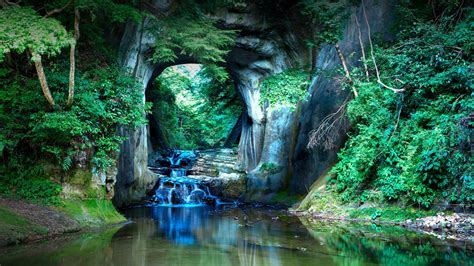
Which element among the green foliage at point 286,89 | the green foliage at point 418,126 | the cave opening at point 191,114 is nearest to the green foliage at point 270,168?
the green foliage at point 286,89

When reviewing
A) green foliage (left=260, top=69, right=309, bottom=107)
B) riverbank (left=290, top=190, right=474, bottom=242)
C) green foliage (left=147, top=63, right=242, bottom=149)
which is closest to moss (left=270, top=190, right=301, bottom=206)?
riverbank (left=290, top=190, right=474, bottom=242)

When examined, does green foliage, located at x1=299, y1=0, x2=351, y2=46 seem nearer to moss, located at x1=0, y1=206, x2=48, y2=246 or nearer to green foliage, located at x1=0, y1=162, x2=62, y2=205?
green foliage, located at x1=0, y1=162, x2=62, y2=205

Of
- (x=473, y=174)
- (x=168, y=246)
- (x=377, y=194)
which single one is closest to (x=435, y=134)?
(x=473, y=174)

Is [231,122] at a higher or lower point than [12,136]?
higher

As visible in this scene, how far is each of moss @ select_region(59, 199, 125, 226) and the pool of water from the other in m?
0.63

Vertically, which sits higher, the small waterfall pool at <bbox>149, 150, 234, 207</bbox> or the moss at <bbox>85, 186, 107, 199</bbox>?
the moss at <bbox>85, 186, 107, 199</bbox>

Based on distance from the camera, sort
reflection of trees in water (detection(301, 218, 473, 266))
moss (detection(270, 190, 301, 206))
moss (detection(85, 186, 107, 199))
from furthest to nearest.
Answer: moss (detection(270, 190, 301, 206)) → moss (detection(85, 186, 107, 199)) → reflection of trees in water (detection(301, 218, 473, 266))

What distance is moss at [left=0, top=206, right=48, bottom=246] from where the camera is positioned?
21.0 ft

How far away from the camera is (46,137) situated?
8711 mm

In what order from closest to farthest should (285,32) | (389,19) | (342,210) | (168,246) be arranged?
1. (168,246)
2. (342,210)
3. (389,19)
4. (285,32)

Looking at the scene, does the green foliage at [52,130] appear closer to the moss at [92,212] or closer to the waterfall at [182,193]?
the moss at [92,212]

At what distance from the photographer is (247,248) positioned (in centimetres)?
659

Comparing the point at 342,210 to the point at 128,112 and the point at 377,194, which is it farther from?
the point at 128,112

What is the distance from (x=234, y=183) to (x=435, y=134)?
1121cm
